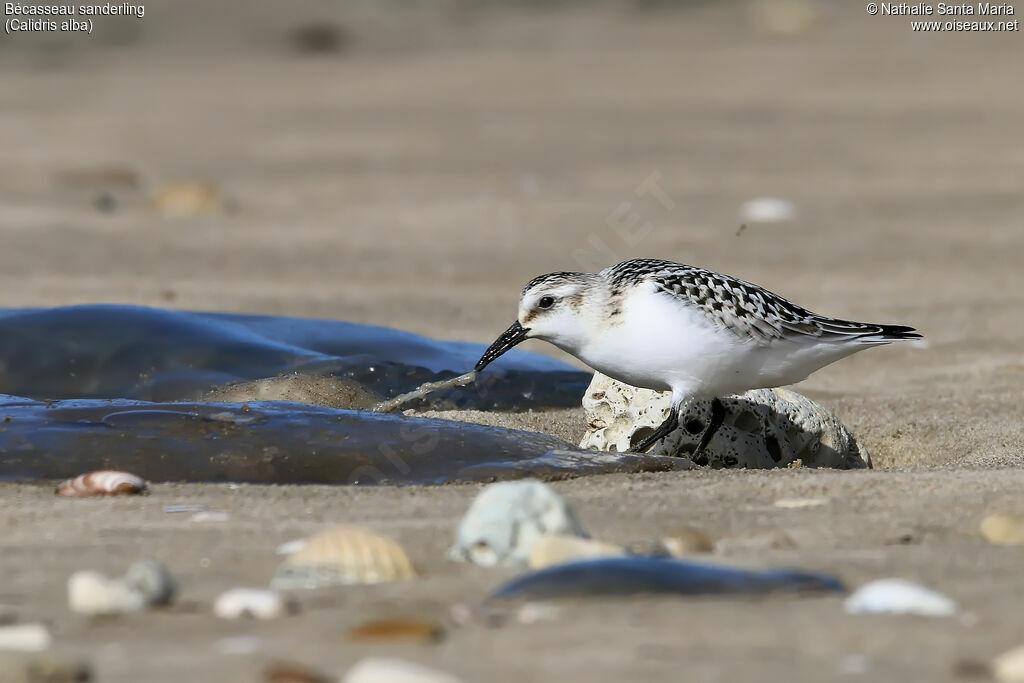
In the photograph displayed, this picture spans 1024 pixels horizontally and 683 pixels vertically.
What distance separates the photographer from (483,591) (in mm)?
3057

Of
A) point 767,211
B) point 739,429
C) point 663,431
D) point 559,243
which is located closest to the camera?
point 663,431

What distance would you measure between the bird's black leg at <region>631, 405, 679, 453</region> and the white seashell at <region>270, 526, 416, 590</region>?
6.53 feet

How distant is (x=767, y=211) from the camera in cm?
1130

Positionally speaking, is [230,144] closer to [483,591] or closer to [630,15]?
[630,15]

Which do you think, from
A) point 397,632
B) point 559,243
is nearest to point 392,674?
point 397,632

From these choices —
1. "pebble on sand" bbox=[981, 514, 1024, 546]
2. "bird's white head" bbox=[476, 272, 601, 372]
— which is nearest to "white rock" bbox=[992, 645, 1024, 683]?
"pebble on sand" bbox=[981, 514, 1024, 546]

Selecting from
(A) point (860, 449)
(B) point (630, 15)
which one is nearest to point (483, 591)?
(A) point (860, 449)

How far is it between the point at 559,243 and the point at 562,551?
733cm

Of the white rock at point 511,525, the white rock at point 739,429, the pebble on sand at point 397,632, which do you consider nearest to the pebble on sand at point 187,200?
the white rock at point 739,429

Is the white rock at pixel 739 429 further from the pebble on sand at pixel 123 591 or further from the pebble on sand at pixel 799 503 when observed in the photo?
the pebble on sand at pixel 123 591

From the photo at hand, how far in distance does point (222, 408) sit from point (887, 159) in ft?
31.5

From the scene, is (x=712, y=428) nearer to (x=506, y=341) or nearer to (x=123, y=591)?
(x=506, y=341)

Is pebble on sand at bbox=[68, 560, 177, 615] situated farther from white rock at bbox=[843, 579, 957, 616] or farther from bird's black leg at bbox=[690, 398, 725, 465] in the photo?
bird's black leg at bbox=[690, 398, 725, 465]

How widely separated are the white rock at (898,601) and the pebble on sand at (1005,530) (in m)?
0.69
